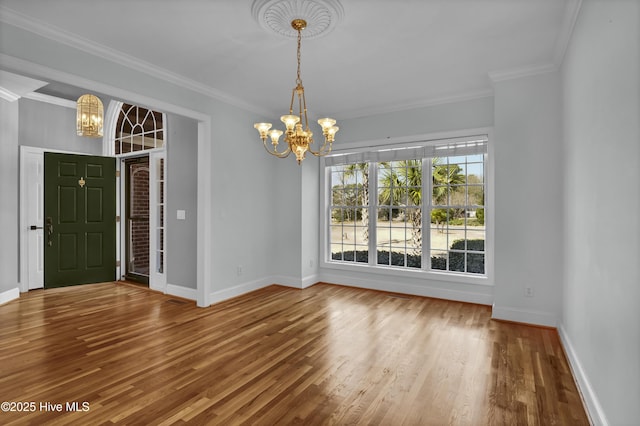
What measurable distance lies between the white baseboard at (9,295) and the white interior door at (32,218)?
0.36 meters

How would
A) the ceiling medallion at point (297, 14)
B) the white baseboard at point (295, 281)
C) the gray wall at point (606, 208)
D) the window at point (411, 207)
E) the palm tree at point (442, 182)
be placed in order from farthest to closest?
the white baseboard at point (295, 281) < the palm tree at point (442, 182) < the window at point (411, 207) < the ceiling medallion at point (297, 14) < the gray wall at point (606, 208)

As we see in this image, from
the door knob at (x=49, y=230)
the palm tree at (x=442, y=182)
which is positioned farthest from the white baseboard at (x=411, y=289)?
the door knob at (x=49, y=230)

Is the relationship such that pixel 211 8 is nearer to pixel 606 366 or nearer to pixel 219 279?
pixel 219 279

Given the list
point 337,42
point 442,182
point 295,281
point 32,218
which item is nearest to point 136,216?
point 32,218

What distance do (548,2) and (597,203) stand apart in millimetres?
1621

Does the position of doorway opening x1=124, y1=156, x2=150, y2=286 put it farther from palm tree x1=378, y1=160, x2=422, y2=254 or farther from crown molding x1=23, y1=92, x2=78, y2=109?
palm tree x1=378, y1=160, x2=422, y2=254

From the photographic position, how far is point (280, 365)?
9.15 feet

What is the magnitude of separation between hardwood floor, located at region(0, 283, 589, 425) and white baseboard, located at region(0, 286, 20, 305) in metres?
0.15

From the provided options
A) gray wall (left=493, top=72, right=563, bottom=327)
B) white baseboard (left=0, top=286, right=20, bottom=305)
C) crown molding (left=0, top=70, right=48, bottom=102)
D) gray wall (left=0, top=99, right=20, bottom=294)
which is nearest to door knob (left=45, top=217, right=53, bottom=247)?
gray wall (left=0, top=99, right=20, bottom=294)

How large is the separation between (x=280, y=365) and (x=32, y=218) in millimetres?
4927

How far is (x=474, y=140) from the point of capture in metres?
4.51

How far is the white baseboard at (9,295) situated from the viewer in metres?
4.44

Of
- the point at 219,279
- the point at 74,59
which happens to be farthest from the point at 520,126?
the point at 74,59

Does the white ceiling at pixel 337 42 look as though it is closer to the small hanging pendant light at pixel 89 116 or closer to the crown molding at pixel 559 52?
the crown molding at pixel 559 52
